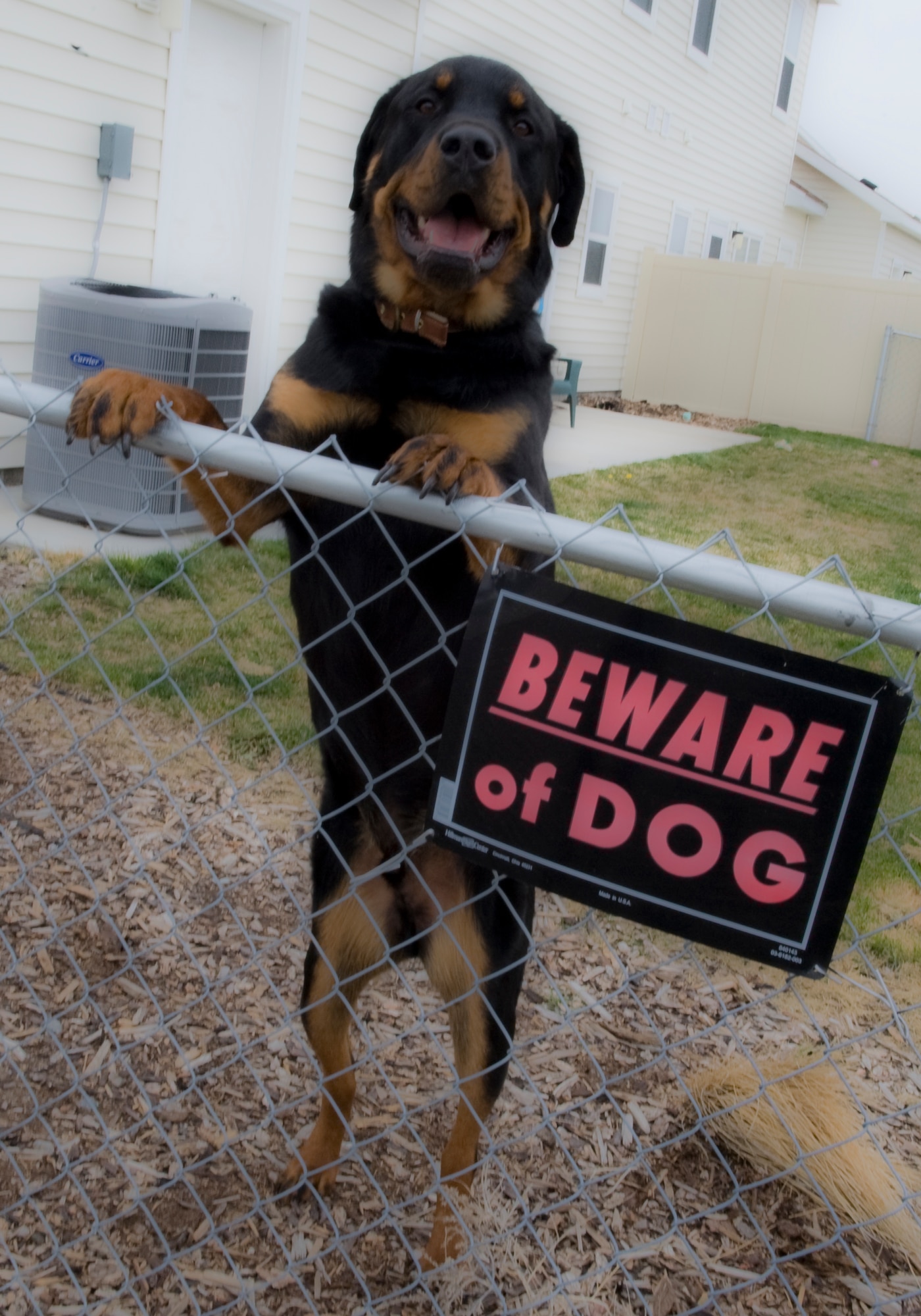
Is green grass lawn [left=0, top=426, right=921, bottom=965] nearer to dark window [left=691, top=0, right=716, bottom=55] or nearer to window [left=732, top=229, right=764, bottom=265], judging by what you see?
dark window [left=691, top=0, right=716, bottom=55]

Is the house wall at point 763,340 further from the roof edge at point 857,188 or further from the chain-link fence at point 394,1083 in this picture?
the chain-link fence at point 394,1083

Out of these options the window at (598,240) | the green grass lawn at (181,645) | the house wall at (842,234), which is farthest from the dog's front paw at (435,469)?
the house wall at (842,234)

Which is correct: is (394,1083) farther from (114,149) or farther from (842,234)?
(842,234)

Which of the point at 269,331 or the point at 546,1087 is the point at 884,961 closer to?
the point at 546,1087

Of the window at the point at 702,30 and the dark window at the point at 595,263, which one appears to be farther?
the window at the point at 702,30

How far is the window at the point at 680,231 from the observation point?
17.3m

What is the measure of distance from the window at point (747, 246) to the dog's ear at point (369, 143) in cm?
1818

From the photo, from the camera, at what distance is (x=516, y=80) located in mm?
2773

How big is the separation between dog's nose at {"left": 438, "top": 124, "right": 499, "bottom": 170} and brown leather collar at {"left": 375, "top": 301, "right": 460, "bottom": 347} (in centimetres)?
31

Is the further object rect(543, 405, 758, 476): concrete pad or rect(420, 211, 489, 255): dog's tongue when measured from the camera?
rect(543, 405, 758, 476): concrete pad

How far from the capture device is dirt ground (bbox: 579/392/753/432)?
1586 cm

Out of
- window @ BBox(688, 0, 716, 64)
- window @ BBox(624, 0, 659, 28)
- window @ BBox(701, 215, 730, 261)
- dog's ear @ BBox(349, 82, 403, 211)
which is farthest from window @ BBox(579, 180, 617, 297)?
dog's ear @ BBox(349, 82, 403, 211)

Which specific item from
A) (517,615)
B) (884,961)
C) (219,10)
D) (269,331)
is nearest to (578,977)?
(884,961)

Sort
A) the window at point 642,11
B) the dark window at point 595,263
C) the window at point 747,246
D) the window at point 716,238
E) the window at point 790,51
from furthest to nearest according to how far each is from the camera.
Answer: the window at point 747,246 < the window at point 790,51 < the window at point 716,238 < the dark window at point 595,263 < the window at point 642,11
